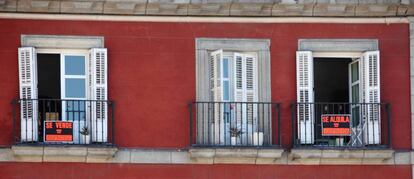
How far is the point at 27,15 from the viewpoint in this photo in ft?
90.9

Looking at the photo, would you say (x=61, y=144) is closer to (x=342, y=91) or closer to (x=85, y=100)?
(x=85, y=100)

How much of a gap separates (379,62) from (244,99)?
8.98 ft

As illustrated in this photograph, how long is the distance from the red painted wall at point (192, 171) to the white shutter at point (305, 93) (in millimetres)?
692

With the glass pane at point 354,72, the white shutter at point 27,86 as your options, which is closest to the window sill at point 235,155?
the glass pane at point 354,72

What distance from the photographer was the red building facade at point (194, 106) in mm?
27547

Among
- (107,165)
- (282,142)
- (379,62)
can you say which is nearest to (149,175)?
(107,165)

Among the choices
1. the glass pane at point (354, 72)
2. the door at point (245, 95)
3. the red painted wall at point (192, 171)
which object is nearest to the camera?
the red painted wall at point (192, 171)

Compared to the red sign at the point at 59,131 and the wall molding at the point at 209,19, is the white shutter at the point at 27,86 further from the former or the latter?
the wall molding at the point at 209,19

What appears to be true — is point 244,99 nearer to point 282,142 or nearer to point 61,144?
point 282,142

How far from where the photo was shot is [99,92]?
2767 centimetres

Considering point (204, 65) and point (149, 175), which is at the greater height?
point (204, 65)

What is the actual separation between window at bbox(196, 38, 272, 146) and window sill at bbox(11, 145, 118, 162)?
76.9 inches

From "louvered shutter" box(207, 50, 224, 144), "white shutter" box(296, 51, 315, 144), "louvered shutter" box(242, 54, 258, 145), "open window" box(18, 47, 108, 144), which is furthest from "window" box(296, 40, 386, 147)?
"open window" box(18, 47, 108, 144)

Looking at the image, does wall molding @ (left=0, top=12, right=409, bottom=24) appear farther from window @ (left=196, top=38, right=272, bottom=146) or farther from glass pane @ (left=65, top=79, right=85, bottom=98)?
glass pane @ (left=65, top=79, right=85, bottom=98)
